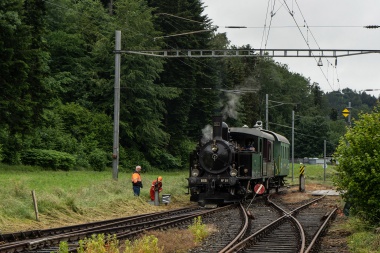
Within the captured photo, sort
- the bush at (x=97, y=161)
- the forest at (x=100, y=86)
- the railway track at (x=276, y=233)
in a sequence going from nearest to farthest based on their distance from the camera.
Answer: the railway track at (x=276, y=233)
the forest at (x=100, y=86)
the bush at (x=97, y=161)

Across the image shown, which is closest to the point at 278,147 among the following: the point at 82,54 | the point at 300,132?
the point at 82,54

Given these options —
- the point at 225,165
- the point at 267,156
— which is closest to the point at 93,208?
the point at 225,165

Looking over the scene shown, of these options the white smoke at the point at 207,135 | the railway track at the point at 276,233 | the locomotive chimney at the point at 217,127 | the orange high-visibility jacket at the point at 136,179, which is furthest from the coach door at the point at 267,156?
the orange high-visibility jacket at the point at 136,179

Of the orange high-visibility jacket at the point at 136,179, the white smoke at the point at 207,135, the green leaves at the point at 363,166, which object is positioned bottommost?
the orange high-visibility jacket at the point at 136,179

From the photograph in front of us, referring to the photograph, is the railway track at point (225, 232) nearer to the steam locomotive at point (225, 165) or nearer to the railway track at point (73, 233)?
the railway track at point (73, 233)

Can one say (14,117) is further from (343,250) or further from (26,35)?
(343,250)

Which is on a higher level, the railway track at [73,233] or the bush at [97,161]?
the bush at [97,161]

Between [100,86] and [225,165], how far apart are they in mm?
30786

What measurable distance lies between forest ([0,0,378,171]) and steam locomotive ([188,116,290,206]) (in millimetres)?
10441

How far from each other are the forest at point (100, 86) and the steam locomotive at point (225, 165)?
10.4 meters

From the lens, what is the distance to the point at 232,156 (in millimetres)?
25969

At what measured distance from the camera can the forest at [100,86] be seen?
38156 mm

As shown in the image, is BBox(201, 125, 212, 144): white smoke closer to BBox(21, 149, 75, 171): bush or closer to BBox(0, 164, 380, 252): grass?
BBox(0, 164, 380, 252): grass

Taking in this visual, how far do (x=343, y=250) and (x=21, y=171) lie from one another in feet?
97.1
